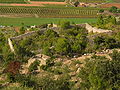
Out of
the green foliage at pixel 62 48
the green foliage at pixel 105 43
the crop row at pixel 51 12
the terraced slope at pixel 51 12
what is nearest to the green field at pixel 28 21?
the terraced slope at pixel 51 12

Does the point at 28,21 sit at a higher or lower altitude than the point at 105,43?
lower

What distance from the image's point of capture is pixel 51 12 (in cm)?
6888

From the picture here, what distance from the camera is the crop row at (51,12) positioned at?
66494mm

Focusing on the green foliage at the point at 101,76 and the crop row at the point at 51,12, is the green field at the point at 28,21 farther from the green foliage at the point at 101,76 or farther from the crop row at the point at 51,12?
the green foliage at the point at 101,76

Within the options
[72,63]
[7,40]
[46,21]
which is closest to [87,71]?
[72,63]

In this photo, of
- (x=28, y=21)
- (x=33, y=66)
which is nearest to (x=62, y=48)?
(x=33, y=66)

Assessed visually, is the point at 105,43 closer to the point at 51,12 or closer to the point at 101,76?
the point at 101,76

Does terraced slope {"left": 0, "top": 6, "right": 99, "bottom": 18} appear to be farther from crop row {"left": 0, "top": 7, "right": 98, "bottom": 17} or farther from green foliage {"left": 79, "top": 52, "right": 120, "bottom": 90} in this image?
green foliage {"left": 79, "top": 52, "right": 120, "bottom": 90}

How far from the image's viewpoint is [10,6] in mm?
71812

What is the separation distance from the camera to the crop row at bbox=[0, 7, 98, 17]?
218 feet

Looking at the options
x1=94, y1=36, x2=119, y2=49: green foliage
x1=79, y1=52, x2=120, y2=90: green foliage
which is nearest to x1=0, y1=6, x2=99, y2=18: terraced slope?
x1=94, y1=36, x2=119, y2=49: green foliage

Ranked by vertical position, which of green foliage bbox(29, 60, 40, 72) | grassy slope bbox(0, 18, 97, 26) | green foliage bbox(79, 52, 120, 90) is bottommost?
grassy slope bbox(0, 18, 97, 26)

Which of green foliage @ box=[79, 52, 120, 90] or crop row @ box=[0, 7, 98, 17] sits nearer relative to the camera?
green foliage @ box=[79, 52, 120, 90]

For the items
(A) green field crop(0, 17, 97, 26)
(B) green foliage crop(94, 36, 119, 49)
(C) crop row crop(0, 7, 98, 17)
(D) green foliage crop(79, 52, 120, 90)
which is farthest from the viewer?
(C) crop row crop(0, 7, 98, 17)
